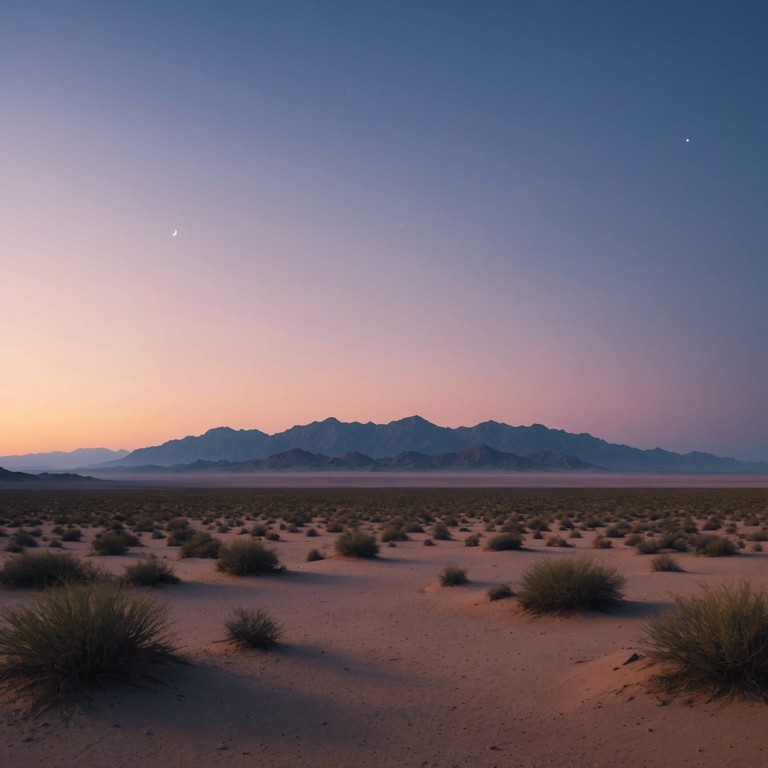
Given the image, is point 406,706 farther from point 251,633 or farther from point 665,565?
point 665,565

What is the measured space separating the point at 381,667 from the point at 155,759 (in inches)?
174

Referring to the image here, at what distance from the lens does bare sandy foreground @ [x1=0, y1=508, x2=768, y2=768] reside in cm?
693

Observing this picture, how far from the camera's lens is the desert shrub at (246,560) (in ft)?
65.1

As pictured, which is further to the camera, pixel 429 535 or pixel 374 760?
pixel 429 535

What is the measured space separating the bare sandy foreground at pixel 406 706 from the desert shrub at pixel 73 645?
335 mm

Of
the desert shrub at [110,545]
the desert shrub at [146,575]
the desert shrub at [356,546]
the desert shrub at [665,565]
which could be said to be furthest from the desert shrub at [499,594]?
the desert shrub at [110,545]

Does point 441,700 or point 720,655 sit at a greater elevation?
point 720,655

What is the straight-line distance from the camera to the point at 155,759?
679 cm

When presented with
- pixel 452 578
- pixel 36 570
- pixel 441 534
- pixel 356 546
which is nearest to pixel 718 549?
pixel 452 578

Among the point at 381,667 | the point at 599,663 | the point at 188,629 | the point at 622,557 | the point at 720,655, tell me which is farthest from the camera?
the point at 622,557

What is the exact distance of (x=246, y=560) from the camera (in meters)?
19.9

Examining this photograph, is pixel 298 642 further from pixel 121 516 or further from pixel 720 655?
pixel 121 516

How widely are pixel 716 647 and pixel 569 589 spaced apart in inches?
232

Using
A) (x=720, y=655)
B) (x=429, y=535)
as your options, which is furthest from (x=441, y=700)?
(x=429, y=535)
